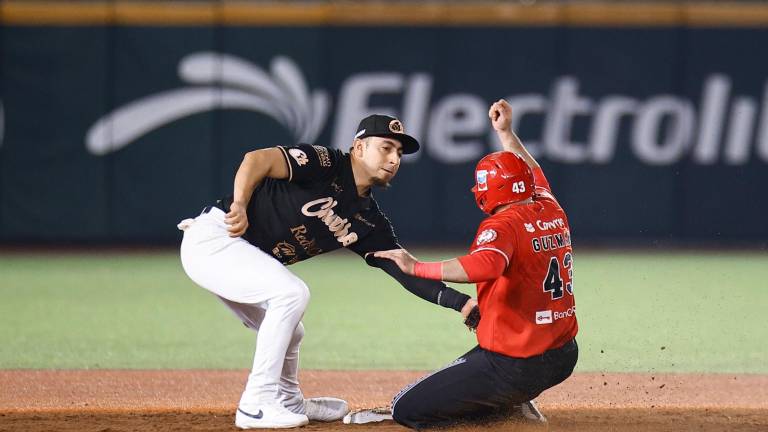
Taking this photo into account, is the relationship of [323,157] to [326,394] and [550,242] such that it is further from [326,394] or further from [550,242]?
[326,394]

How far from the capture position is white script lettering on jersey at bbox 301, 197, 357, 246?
209 inches

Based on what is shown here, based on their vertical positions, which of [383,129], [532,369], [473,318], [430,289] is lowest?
[532,369]

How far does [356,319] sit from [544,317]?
4.74 meters

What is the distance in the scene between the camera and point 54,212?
48.6ft

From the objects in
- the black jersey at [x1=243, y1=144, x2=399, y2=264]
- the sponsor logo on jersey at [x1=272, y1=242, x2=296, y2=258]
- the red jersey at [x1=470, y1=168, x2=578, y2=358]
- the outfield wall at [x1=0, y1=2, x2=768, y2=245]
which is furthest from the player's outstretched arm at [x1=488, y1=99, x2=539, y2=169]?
the outfield wall at [x1=0, y1=2, x2=768, y2=245]

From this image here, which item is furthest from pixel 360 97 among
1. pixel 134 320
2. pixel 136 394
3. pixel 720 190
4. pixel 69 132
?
pixel 136 394

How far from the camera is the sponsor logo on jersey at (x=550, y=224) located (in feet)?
16.3

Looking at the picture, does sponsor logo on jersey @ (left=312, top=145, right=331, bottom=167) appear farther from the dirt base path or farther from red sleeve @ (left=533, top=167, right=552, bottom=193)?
the dirt base path

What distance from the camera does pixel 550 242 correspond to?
4969 mm

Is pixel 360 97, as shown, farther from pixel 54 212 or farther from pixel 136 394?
pixel 136 394

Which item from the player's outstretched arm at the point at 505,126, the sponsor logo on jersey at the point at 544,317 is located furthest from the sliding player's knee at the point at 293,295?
the player's outstretched arm at the point at 505,126

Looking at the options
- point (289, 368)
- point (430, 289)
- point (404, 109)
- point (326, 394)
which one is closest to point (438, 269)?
point (430, 289)

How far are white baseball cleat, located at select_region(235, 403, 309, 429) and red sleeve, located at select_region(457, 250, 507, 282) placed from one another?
3.99 feet

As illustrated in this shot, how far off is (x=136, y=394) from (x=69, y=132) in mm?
9456
